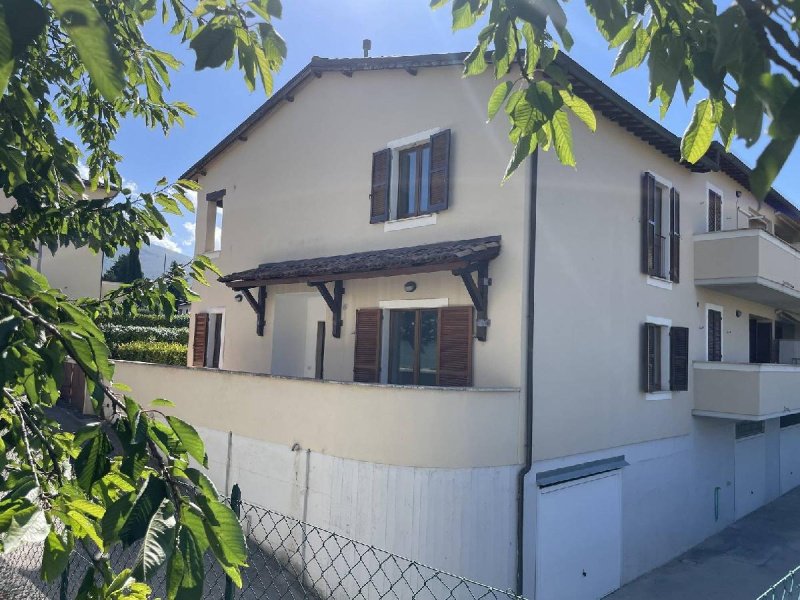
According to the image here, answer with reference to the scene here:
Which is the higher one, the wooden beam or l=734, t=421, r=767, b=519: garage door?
the wooden beam

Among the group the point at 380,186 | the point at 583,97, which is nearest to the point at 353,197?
the point at 380,186

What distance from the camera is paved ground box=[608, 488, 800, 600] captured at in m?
10.8

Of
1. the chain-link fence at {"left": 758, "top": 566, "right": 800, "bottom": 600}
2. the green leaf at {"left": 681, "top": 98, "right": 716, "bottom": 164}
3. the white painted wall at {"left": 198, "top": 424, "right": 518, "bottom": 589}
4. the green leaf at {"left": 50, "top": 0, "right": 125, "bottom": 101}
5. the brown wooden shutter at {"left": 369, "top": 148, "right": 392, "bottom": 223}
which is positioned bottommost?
the white painted wall at {"left": 198, "top": 424, "right": 518, "bottom": 589}

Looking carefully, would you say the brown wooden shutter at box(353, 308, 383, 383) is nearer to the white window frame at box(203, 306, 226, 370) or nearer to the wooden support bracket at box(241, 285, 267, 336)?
the wooden support bracket at box(241, 285, 267, 336)

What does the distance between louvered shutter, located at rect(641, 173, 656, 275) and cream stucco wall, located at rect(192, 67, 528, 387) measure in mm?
4051

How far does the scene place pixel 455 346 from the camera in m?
9.89

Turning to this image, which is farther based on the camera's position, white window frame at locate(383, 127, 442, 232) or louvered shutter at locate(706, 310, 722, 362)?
louvered shutter at locate(706, 310, 722, 362)

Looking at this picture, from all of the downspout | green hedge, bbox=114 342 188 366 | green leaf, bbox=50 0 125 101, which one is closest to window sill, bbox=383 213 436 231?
the downspout

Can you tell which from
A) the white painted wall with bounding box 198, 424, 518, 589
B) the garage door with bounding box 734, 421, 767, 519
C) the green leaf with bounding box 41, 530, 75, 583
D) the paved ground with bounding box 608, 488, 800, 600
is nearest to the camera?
the green leaf with bounding box 41, 530, 75, 583

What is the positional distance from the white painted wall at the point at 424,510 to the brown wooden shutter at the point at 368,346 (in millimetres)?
2307

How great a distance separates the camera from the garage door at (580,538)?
30.0 feet

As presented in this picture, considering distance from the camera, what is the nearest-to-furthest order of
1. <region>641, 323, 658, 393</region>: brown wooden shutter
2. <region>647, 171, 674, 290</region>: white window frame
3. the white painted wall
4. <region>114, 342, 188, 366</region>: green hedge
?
the white painted wall → <region>641, 323, 658, 393</region>: brown wooden shutter → <region>647, 171, 674, 290</region>: white window frame → <region>114, 342, 188, 366</region>: green hedge

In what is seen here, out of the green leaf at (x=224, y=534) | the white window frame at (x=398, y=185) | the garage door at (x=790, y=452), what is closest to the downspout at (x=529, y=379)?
the white window frame at (x=398, y=185)

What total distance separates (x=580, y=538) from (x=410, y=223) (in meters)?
6.16
